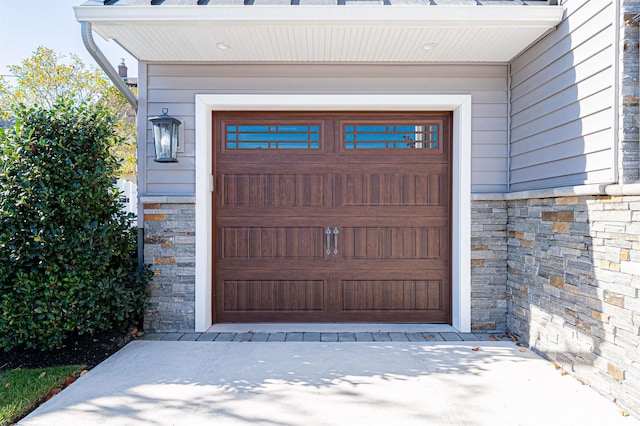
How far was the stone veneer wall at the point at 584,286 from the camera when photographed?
7.88 feet

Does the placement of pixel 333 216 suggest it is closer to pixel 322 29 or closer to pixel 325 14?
pixel 322 29

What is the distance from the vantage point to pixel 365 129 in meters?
4.12

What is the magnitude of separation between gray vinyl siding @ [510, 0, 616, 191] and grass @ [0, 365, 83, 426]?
144 inches

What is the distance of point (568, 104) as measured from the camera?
3.06 metres

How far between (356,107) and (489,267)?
190cm

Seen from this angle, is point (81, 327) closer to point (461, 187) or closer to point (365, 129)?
point (365, 129)

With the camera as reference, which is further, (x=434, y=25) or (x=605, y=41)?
(x=434, y=25)

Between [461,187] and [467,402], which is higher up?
[461,187]

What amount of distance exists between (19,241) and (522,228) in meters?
3.93

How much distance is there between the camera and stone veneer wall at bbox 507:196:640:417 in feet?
7.88

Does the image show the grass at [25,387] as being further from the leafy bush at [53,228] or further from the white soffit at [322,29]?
the white soffit at [322,29]

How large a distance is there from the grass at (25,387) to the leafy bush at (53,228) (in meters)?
0.25

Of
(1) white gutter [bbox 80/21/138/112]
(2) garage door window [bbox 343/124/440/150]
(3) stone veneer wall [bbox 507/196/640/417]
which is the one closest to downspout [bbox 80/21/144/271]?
(1) white gutter [bbox 80/21/138/112]

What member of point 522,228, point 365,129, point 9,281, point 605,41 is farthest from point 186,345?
point 605,41
